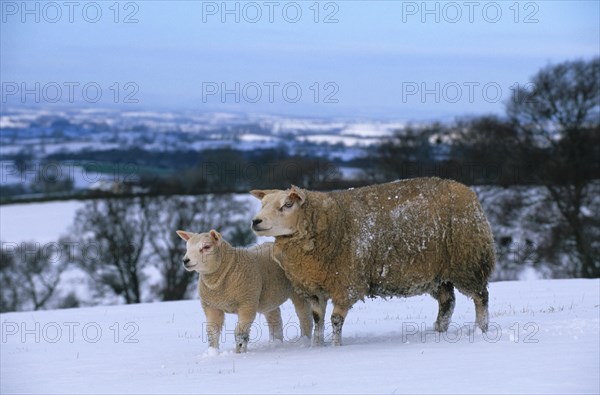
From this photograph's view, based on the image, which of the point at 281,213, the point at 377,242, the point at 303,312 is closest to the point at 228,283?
the point at 281,213

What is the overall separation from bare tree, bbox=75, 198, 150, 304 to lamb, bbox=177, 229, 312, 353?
30.9 meters

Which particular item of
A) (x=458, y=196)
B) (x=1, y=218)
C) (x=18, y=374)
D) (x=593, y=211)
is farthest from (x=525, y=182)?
(x=18, y=374)

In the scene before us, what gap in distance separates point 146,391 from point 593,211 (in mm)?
36177

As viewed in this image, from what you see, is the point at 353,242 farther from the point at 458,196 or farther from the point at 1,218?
the point at 1,218

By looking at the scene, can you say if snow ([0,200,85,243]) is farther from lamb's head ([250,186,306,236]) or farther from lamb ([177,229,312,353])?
lamb's head ([250,186,306,236])

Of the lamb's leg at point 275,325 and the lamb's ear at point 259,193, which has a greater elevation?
the lamb's ear at point 259,193

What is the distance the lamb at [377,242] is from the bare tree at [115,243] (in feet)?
103

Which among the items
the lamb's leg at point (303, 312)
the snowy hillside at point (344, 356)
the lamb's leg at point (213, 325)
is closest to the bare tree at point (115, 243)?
the snowy hillside at point (344, 356)

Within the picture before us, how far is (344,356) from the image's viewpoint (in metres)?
10.2

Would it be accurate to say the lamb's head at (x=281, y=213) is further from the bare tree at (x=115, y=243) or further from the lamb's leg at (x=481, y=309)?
the bare tree at (x=115, y=243)

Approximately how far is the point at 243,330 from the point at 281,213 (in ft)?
5.29

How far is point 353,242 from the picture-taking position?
11.5 meters

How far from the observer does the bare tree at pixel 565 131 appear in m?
42.5

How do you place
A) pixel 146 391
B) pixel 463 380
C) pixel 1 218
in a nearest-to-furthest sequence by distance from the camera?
pixel 463 380 < pixel 146 391 < pixel 1 218
